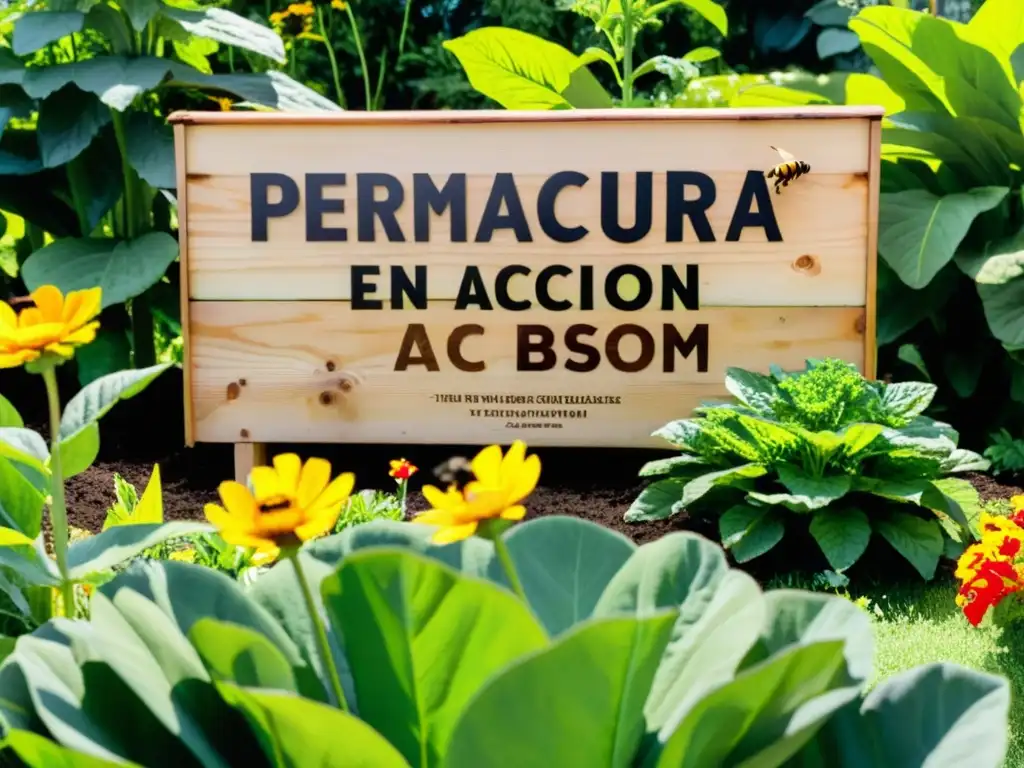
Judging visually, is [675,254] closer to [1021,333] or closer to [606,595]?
[1021,333]

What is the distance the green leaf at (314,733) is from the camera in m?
0.65

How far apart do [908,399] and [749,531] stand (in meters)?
0.44

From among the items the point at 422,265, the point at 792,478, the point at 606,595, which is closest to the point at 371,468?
the point at 422,265

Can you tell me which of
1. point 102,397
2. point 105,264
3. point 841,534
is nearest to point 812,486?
point 841,534

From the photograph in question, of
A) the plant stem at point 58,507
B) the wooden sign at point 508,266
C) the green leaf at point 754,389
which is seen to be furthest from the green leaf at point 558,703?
the wooden sign at point 508,266

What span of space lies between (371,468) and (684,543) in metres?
Result: 2.18

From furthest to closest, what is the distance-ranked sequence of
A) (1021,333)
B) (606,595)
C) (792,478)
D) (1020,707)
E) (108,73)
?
1. (108,73)
2. (1021,333)
3. (792,478)
4. (1020,707)
5. (606,595)

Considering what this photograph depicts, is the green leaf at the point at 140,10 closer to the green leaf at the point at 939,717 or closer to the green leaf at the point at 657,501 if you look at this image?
the green leaf at the point at 657,501

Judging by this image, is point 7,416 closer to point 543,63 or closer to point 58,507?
point 58,507

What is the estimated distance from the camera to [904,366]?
3.25m

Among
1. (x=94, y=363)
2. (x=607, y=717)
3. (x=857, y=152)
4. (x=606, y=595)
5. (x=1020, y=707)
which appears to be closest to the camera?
(x=607, y=717)

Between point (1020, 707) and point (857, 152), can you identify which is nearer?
point (1020, 707)

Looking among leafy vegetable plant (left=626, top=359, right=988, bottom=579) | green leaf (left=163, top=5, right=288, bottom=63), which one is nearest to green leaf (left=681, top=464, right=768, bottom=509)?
leafy vegetable plant (left=626, top=359, right=988, bottom=579)

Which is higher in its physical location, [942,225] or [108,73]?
[108,73]
